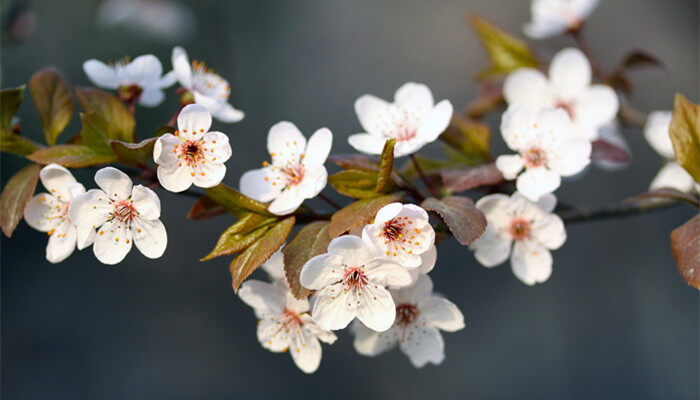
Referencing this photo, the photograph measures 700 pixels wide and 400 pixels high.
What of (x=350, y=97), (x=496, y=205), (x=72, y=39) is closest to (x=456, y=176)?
(x=496, y=205)

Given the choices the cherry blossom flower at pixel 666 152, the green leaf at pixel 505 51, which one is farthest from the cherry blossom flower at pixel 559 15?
the cherry blossom flower at pixel 666 152

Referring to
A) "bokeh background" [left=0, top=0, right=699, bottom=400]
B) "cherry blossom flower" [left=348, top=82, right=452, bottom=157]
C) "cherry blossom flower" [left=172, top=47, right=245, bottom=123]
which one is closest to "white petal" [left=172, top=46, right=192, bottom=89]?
"cherry blossom flower" [left=172, top=47, right=245, bottom=123]

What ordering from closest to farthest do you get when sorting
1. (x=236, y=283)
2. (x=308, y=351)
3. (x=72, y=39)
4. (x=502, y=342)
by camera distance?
(x=236, y=283) < (x=308, y=351) < (x=502, y=342) < (x=72, y=39)

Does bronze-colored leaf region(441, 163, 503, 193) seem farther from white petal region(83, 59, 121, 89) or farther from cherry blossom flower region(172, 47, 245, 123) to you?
white petal region(83, 59, 121, 89)

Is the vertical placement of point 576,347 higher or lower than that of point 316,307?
lower

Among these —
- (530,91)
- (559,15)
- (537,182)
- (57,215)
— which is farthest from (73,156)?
(559,15)

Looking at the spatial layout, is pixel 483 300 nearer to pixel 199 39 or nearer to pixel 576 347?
pixel 576 347

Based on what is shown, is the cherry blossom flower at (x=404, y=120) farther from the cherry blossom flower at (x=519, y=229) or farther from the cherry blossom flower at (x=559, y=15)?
the cherry blossom flower at (x=559, y=15)
